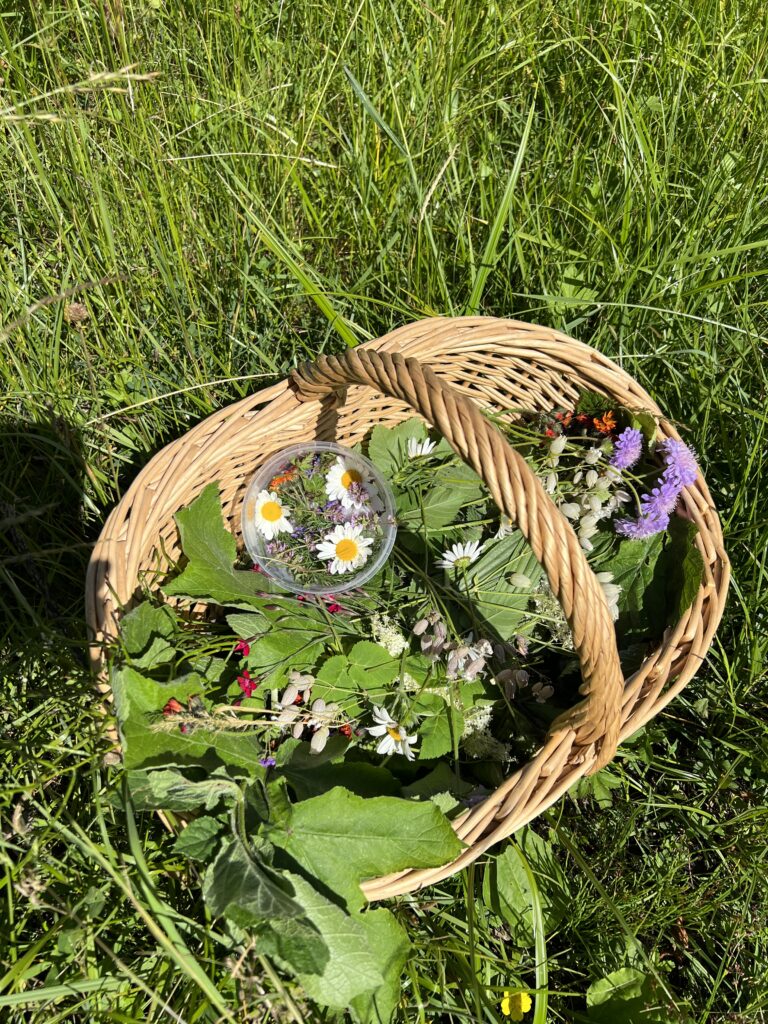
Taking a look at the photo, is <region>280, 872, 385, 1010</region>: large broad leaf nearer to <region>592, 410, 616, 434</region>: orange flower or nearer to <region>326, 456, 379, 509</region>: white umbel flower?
<region>326, 456, 379, 509</region>: white umbel flower

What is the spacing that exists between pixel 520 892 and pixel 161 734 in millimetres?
591

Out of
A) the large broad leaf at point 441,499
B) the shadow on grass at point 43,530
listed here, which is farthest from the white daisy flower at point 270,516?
the shadow on grass at point 43,530

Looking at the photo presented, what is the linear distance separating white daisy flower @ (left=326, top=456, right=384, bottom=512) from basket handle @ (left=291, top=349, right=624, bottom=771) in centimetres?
41

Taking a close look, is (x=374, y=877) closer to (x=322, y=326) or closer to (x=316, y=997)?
(x=316, y=997)

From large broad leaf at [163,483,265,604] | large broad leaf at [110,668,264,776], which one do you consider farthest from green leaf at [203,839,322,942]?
large broad leaf at [163,483,265,604]

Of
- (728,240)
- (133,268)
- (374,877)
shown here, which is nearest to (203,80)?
(133,268)

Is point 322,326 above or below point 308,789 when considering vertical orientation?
above

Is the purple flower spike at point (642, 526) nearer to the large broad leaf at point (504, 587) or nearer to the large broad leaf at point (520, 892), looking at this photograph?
the large broad leaf at point (504, 587)

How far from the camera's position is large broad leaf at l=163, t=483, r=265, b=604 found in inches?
Answer: 47.2

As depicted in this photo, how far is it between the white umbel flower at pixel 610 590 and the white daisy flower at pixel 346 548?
0.40 metres

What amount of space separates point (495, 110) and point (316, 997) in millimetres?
1699

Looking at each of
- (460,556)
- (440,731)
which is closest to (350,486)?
(460,556)

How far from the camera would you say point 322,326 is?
5.35 ft

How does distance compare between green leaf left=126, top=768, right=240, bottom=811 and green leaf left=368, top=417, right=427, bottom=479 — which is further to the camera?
green leaf left=368, top=417, right=427, bottom=479
